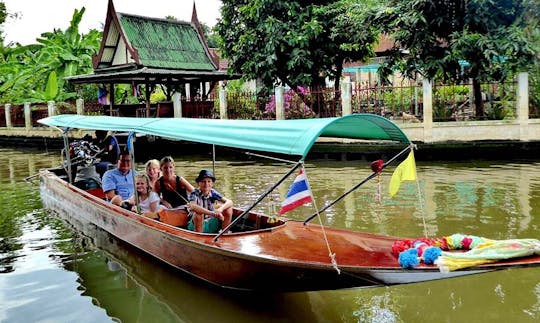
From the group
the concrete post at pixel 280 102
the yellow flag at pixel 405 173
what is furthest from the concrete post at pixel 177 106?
the yellow flag at pixel 405 173

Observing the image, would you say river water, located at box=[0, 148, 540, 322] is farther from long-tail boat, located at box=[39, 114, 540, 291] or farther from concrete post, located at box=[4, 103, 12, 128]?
concrete post, located at box=[4, 103, 12, 128]

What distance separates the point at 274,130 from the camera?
4.48 m

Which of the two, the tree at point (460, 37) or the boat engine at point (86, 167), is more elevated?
the tree at point (460, 37)

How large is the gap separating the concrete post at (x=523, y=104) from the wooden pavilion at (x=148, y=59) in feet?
33.9

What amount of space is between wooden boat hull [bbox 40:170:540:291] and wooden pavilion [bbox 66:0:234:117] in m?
13.0

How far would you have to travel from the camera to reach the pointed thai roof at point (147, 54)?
18.9m

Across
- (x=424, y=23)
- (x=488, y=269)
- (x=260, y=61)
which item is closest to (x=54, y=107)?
(x=260, y=61)

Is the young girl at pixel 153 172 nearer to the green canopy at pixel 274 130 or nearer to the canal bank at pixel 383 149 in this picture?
the green canopy at pixel 274 130

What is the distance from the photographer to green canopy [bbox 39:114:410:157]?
13.8 feet

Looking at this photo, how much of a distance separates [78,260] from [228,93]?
12221 millimetres

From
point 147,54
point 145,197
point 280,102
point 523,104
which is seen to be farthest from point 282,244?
point 147,54

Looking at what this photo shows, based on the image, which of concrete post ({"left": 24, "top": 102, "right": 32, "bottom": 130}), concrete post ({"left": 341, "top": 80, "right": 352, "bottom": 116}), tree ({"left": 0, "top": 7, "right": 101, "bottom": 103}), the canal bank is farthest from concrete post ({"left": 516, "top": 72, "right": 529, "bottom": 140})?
concrete post ({"left": 24, "top": 102, "right": 32, "bottom": 130})

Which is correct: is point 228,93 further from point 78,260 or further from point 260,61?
point 78,260

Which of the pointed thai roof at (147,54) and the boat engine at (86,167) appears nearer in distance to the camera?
the boat engine at (86,167)
